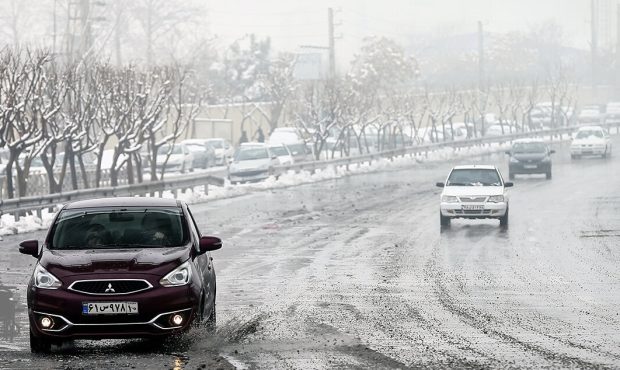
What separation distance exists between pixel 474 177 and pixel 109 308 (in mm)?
20074

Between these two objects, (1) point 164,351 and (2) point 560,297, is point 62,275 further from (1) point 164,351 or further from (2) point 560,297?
(2) point 560,297

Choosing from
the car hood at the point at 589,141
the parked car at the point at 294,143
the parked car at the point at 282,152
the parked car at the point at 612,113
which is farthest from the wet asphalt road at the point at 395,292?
the parked car at the point at 612,113

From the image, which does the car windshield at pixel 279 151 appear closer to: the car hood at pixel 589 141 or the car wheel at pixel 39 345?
the car hood at pixel 589 141

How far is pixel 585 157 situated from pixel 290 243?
39.8m

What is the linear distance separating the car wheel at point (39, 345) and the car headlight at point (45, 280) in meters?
0.51

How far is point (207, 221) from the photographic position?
3189 cm

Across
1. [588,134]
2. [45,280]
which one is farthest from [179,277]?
[588,134]

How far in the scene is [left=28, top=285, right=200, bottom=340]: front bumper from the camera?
1125cm

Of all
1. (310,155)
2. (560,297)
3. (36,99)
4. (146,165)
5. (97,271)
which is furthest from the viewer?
(310,155)

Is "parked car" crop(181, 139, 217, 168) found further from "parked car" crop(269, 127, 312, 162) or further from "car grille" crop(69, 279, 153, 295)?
"car grille" crop(69, 279, 153, 295)

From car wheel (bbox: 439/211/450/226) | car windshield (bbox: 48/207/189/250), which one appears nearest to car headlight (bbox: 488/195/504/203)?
car wheel (bbox: 439/211/450/226)

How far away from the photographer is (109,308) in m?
11.3

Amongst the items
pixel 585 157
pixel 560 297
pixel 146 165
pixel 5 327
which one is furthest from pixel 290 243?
pixel 585 157

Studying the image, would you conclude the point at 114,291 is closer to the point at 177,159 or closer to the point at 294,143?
the point at 177,159
